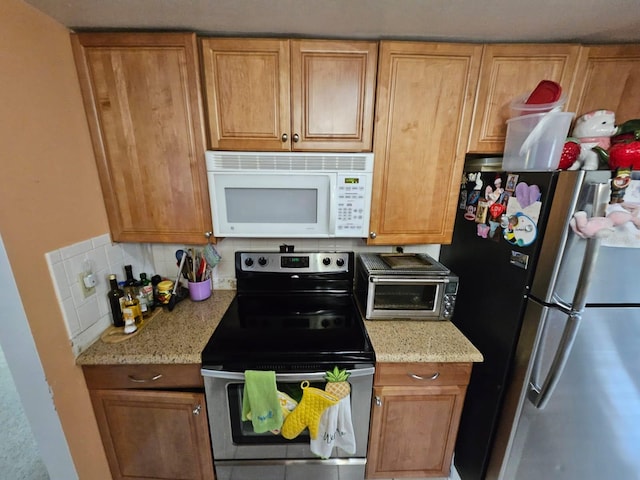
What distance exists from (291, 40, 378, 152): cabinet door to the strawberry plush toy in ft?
2.72

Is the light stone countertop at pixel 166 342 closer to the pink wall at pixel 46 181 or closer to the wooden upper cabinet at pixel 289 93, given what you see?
the pink wall at pixel 46 181

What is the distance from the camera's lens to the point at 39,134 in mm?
911

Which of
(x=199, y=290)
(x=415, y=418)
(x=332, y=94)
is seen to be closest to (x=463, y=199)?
(x=332, y=94)

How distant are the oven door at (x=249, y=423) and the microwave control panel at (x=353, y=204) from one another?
66cm

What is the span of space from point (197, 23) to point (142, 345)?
140 centimetres

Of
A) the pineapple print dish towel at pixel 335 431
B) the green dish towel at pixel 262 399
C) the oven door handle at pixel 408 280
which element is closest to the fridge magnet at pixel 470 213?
the oven door handle at pixel 408 280

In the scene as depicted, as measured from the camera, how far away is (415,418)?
1.17 m

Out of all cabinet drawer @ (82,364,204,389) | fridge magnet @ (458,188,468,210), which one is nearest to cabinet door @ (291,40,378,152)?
fridge magnet @ (458,188,468,210)

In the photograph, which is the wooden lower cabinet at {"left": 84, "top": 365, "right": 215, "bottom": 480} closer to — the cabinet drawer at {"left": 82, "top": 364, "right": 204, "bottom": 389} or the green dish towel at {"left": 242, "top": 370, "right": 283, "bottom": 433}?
the cabinet drawer at {"left": 82, "top": 364, "right": 204, "bottom": 389}

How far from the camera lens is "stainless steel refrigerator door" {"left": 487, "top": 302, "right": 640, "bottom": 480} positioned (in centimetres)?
94

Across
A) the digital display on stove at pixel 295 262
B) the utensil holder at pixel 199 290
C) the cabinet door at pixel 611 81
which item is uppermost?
the cabinet door at pixel 611 81

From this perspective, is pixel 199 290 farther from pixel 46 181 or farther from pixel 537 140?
pixel 537 140

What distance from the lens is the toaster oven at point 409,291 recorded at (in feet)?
4.04

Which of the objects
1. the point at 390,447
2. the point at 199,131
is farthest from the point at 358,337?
the point at 199,131
